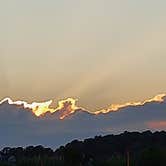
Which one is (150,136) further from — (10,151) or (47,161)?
(47,161)

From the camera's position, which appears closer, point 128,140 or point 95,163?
point 95,163

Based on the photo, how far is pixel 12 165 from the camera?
66.8m

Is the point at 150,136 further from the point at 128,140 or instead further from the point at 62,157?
the point at 62,157

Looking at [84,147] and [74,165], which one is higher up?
[84,147]

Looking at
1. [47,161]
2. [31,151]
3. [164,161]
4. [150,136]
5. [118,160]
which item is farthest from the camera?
[150,136]

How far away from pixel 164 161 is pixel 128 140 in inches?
1527

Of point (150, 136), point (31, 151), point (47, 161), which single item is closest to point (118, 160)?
point (47, 161)

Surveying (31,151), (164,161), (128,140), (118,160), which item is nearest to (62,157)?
(118,160)

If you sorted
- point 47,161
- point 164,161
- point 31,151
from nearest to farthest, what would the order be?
point 164,161, point 47,161, point 31,151

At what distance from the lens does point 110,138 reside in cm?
10188

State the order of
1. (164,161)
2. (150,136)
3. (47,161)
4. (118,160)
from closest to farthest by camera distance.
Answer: (164,161), (118,160), (47,161), (150,136)

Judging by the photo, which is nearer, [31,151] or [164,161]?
[164,161]

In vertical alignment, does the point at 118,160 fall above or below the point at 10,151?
below

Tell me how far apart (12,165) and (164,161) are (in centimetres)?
1580
